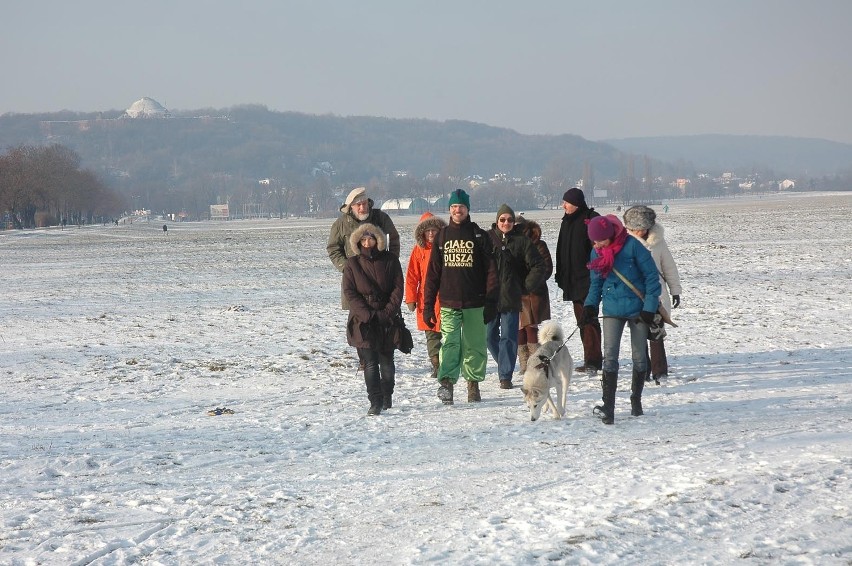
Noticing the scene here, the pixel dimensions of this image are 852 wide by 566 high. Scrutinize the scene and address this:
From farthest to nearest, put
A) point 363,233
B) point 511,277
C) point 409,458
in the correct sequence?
point 511,277
point 363,233
point 409,458

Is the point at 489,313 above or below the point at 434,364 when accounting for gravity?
above

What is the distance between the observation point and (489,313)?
9.38m

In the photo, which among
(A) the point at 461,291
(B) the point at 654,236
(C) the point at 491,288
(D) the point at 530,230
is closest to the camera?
(A) the point at 461,291

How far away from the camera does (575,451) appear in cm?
724

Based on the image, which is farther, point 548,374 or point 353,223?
point 353,223

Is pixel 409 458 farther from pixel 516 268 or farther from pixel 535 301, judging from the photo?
pixel 535 301

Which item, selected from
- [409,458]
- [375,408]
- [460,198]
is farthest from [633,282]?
[375,408]

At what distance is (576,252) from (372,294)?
8.82 ft

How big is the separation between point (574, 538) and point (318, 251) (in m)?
36.6

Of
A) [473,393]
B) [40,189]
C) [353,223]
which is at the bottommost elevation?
[473,393]

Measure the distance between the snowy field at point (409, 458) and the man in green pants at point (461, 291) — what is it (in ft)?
1.32

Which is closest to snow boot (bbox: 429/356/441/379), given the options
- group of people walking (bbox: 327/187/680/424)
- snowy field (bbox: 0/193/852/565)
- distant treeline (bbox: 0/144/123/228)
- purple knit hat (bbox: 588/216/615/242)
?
group of people walking (bbox: 327/187/680/424)

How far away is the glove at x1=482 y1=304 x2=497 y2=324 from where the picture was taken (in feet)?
30.6

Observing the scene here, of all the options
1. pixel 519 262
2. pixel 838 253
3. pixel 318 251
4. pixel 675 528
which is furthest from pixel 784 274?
pixel 318 251
